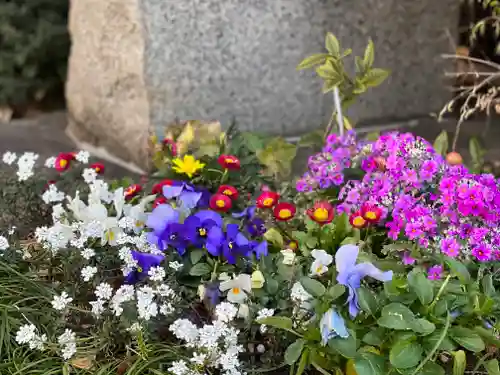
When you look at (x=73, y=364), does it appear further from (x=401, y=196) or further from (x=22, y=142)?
→ (x=22, y=142)

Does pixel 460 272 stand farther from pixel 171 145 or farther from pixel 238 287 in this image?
pixel 171 145

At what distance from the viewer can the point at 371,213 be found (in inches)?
63.1

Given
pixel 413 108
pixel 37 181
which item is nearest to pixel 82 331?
pixel 37 181

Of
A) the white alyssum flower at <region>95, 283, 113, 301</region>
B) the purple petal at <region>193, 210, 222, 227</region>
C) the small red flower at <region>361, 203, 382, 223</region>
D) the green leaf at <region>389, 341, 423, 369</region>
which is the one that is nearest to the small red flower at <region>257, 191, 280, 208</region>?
the purple petal at <region>193, 210, 222, 227</region>

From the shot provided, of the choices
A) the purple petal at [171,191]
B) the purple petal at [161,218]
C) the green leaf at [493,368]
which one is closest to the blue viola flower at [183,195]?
the purple petal at [171,191]

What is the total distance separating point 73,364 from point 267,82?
6.61 feet

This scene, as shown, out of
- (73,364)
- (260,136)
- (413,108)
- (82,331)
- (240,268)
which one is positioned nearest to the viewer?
Answer: (73,364)

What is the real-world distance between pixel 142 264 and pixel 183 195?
0.31 meters

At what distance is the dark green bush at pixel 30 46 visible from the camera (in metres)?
4.21

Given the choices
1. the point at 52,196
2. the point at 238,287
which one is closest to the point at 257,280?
the point at 238,287

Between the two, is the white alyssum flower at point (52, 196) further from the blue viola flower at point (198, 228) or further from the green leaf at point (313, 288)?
the green leaf at point (313, 288)

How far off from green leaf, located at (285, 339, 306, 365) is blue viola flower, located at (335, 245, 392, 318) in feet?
0.37

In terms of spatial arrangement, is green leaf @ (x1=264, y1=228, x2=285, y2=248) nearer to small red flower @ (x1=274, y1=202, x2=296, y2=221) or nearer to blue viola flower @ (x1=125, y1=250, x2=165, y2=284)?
small red flower @ (x1=274, y1=202, x2=296, y2=221)

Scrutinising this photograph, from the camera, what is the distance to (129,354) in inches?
55.8
